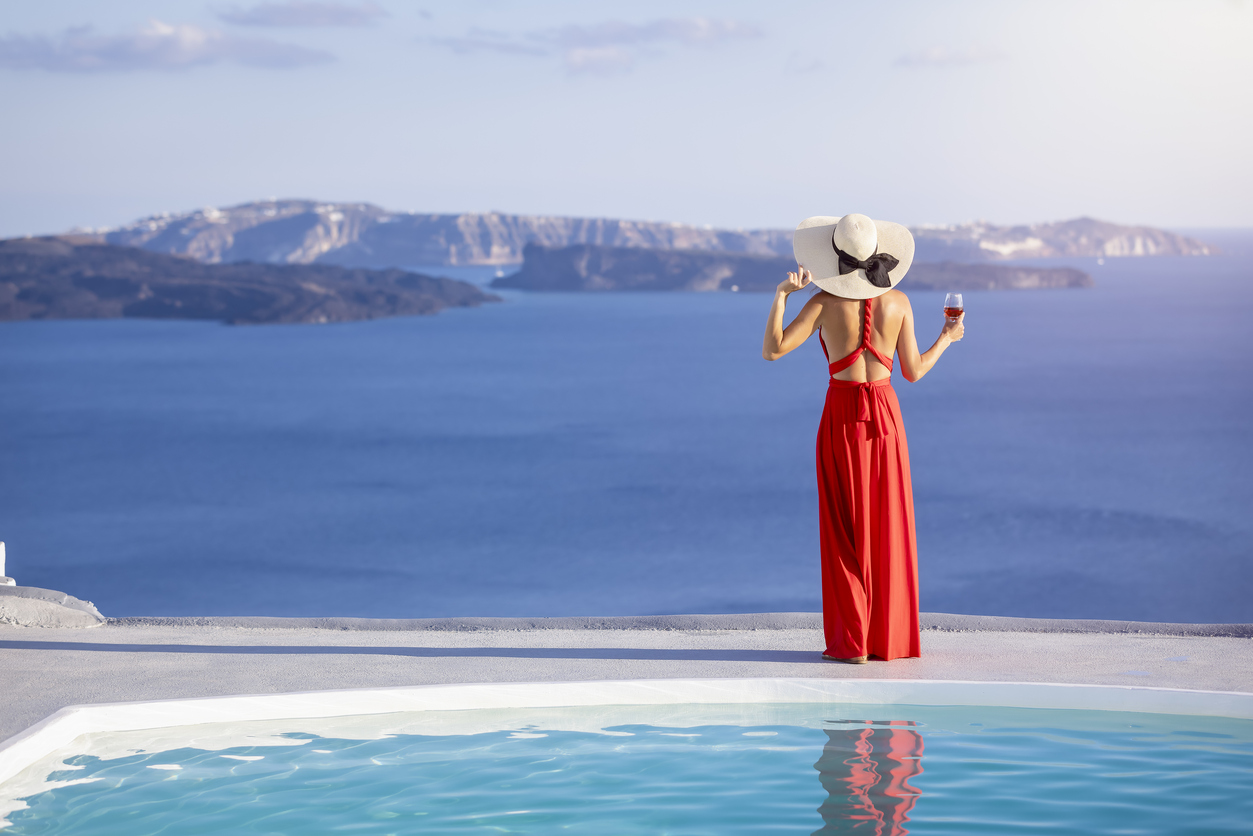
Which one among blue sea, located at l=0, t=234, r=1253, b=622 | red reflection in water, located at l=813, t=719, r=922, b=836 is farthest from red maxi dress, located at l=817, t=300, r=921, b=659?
blue sea, located at l=0, t=234, r=1253, b=622

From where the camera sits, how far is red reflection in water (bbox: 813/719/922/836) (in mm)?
3516

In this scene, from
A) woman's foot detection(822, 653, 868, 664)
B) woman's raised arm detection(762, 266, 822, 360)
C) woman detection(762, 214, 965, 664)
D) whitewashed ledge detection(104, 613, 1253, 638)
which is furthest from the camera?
whitewashed ledge detection(104, 613, 1253, 638)

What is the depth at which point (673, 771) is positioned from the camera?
393 centimetres

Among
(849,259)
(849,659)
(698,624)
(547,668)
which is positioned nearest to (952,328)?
(849,259)

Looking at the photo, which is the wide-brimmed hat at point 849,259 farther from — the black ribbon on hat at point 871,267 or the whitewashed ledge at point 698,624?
the whitewashed ledge at point 698,624

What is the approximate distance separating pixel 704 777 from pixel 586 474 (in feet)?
188

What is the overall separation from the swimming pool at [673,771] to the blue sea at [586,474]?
31762 millimetres

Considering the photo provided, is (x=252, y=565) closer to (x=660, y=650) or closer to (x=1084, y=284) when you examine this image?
(x=660, y=650)

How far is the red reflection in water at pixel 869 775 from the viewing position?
352cm

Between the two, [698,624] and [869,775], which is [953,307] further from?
[698,624]

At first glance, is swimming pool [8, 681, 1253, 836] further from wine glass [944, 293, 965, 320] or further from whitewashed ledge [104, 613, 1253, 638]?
wine glass [944, 293, 965, 320]

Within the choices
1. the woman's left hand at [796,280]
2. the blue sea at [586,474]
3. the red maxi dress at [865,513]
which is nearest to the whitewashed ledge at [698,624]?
the red maxi dress at [865,513]

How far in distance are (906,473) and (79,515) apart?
59.2 m

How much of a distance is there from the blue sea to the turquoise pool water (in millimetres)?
31842
